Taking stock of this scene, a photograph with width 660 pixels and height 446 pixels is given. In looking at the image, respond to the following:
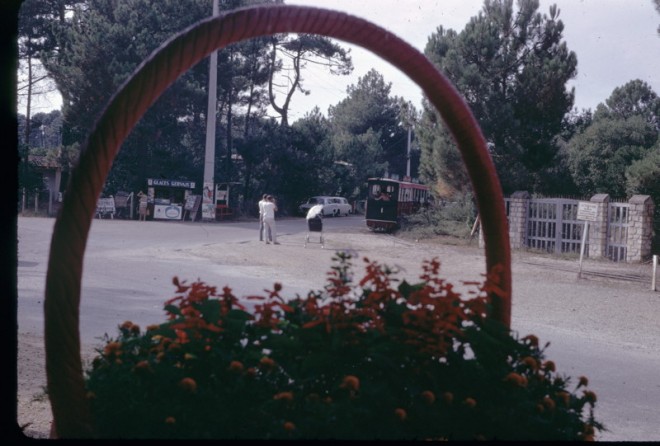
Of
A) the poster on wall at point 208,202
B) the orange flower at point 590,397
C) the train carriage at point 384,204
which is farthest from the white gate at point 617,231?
the orange flower at point 590,397

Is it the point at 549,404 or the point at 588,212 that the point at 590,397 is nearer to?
the point at 549,404

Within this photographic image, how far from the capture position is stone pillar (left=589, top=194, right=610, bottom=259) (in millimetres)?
21656

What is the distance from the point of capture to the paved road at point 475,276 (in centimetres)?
743

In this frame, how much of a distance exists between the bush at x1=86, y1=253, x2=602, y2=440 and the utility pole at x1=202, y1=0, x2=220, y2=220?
1205 inches

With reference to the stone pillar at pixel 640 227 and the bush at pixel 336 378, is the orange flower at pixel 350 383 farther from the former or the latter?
the stone pillar at pixel 640 227

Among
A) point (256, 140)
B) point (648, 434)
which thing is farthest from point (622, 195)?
point (648, 434)

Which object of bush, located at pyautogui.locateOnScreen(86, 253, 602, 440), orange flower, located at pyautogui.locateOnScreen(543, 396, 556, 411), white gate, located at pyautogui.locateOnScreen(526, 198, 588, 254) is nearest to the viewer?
bush, located at pyautogui.locateOnScreen(86, 253, 602, 440)

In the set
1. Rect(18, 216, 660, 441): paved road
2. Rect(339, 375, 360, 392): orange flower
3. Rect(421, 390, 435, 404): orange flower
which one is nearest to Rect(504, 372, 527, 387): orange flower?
Rect(421, 390, 435, 404): orange flower

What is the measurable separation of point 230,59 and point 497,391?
130ft

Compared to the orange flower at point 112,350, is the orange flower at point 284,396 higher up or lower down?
lower down

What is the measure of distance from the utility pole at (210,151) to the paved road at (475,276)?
28.8 ft

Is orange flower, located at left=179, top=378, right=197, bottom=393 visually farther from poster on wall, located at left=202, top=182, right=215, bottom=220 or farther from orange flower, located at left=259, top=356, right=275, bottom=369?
poster on wall, located at left=202, top=182, right=215, bottom=220

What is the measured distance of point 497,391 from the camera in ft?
7.68

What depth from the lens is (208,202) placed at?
35.4m
